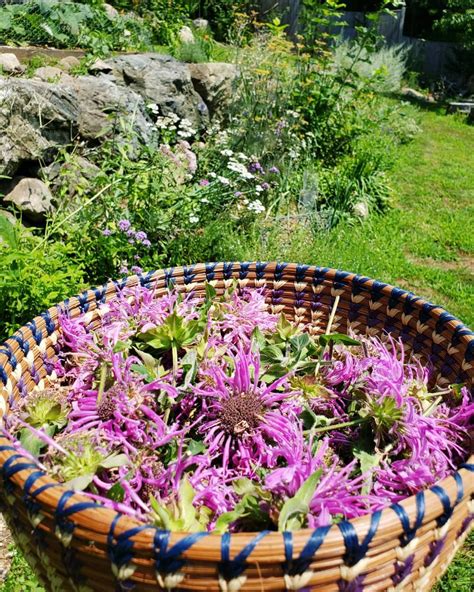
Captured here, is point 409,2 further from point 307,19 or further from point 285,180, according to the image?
point 285,180

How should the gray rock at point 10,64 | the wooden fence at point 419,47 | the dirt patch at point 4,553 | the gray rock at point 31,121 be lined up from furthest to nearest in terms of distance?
the wooden fence at point 419,47, the gray rock at point 10,64, the gray rock at point 31,121, the dirt patch at point 4,553

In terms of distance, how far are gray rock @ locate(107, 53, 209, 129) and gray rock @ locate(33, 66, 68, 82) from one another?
649 millimetres

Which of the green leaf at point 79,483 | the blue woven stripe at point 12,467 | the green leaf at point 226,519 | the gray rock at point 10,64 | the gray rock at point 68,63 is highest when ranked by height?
the blue woven stripe at point 12,467

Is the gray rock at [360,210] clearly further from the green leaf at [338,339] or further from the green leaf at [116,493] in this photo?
the green leaf at [116,493]

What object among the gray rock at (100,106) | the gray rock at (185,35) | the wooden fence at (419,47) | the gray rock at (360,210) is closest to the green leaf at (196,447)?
the gray rock at (100,106)

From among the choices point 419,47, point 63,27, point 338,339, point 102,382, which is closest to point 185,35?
point 63,27

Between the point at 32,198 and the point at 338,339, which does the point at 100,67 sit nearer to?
the point at 32,198

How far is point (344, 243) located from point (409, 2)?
741 inches

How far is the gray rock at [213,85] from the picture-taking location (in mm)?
6191

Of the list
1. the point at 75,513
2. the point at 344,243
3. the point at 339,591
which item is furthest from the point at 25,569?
the point at 344,243

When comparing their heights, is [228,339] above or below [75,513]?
below

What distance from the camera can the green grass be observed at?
4.08m

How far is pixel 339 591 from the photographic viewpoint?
71cm

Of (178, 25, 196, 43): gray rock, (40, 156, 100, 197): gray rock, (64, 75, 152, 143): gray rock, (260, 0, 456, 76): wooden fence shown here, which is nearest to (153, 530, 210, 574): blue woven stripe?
(40, 156, 100, 197): gray rock
